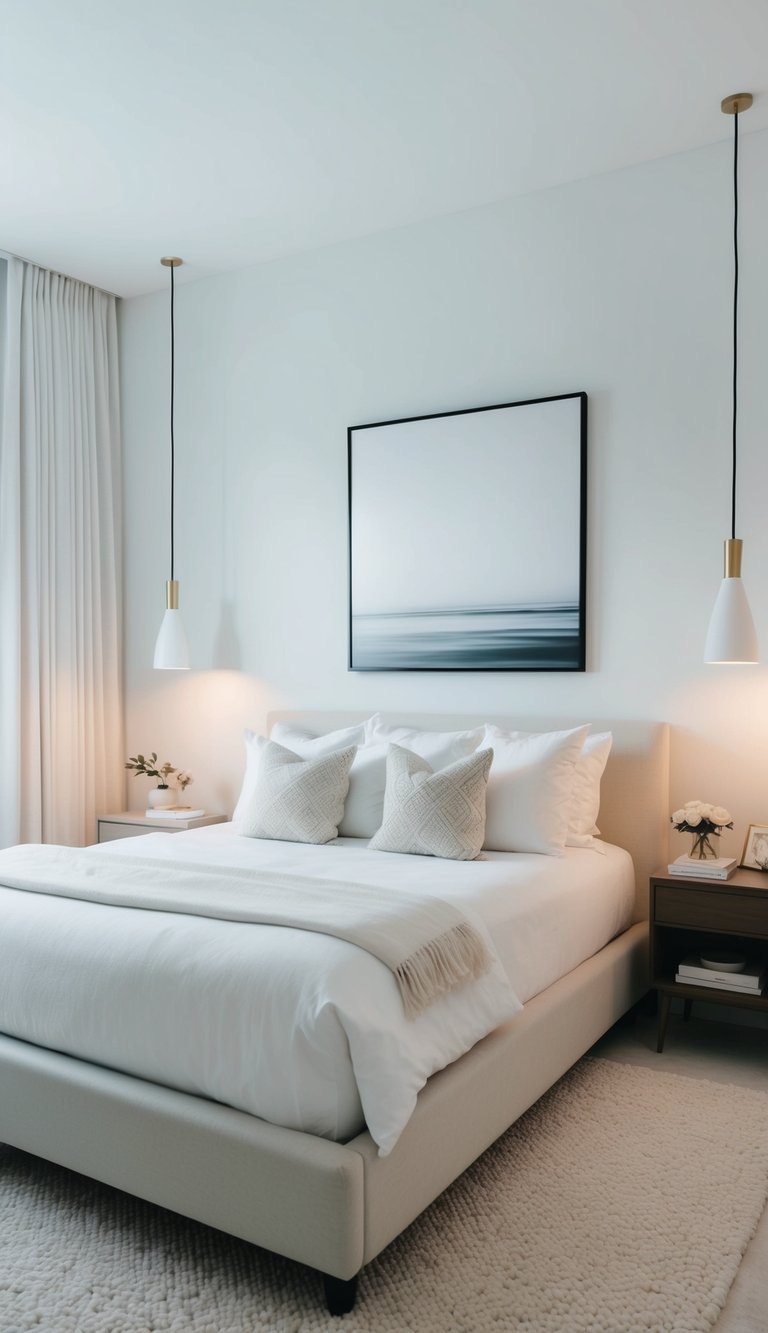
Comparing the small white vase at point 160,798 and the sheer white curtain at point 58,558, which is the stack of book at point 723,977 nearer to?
the small white vase at point 160,798

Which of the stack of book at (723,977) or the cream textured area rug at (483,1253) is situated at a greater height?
the stack of book at (723,977)

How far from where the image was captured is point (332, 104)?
3.06 metres

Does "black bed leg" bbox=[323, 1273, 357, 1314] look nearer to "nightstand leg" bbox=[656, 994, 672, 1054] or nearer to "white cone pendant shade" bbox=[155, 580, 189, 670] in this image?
"nightstand leg" bbox=[656, 994, 672, 1054]

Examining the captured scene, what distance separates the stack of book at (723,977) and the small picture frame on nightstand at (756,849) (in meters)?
0.31

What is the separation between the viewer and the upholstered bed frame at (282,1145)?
1.75m

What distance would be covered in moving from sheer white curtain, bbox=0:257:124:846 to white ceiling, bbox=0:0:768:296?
1.65ft

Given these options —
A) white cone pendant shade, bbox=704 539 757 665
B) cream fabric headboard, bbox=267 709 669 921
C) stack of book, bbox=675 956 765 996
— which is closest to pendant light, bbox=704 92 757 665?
white cone pendant shade, bbox=704 539 757 665

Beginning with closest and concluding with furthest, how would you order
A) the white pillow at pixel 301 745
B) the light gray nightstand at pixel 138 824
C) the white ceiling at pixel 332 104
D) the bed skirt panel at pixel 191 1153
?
the bed skirt panel at pixel 191 1153, the white ceiling at pixel 332 104, the white pillow at pixel 301 745, the light gray nightstand at pixel 138 824

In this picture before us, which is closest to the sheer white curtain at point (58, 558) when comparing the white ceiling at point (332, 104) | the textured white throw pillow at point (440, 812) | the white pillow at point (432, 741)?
the white ceiling at point (332, 104)

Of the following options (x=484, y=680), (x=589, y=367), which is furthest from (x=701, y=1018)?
(x=589, y=367)

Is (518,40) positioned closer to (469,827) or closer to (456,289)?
(456,289)

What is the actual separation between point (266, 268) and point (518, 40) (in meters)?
1.86

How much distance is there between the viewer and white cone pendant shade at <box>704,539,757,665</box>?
3012mm

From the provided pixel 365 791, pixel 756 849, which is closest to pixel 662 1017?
pixel 756 849
